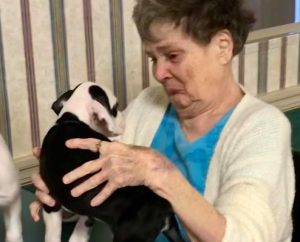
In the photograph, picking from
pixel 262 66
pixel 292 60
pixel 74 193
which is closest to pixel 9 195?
pixel 74 193

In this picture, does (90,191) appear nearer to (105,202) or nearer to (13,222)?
(105,202)

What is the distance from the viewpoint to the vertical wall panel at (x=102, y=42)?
178 cm

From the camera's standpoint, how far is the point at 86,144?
3.22 ft

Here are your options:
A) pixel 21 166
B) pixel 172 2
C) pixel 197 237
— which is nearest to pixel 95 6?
pixel 21 166

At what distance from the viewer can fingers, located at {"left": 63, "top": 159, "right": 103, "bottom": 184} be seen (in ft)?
3.13

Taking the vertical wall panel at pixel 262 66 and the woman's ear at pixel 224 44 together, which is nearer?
the woman's ear at pixel 224 44

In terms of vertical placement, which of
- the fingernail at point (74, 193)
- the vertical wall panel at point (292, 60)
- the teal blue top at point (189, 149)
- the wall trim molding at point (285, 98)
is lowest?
the wall trim molding at point (285, 98)

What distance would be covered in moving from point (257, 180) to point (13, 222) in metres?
0.44

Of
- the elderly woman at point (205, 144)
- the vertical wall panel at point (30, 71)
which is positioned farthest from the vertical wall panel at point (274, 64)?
the elderly woman at point (205, 144)

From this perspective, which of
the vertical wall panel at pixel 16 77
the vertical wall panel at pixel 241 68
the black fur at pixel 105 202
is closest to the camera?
the black fur at pixel 105 202

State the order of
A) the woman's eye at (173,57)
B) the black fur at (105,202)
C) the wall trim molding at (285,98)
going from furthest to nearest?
the wall trim molding at (285,98) < the woman's eye at (173,57) < the black fur at (105,202)

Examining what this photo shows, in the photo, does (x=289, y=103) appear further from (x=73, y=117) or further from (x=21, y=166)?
(x=73, y=117)

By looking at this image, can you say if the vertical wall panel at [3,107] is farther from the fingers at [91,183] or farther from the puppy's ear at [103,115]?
the fingers at [91,183]

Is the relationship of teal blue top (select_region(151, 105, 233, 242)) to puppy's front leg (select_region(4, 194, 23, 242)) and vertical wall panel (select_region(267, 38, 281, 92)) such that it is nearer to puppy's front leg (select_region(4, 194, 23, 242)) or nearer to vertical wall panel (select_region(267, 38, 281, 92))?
puppy's front leg (select_region(4, 194, 23, 242))
